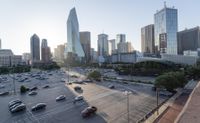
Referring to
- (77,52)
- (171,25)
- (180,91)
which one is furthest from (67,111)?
(77,52)

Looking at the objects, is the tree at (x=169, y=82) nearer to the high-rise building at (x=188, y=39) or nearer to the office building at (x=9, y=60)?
the high-rise building at (x=188, y=39)

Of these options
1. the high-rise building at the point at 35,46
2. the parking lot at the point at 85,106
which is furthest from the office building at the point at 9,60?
the parking lot at the point at 85,106

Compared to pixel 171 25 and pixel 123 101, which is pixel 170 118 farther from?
pixel 171 25

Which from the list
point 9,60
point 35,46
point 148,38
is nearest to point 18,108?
point 9,60

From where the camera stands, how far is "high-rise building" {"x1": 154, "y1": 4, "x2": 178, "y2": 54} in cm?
12525

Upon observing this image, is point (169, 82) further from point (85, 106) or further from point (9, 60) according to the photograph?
point (9, 60)

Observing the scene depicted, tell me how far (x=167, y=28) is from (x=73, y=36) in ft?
269

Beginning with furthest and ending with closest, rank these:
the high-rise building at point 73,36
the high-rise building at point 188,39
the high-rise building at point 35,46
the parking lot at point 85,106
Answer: the high-rise building at point 35,46
the high-rise building at point 73,36
the high-rise building at point 188,39
the parking lot at point 85,106

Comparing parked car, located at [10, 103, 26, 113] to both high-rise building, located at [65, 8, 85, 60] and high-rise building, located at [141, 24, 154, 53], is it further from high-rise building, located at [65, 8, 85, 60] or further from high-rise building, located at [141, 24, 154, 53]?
high-rise building, located at [141, 24, 154, 53]

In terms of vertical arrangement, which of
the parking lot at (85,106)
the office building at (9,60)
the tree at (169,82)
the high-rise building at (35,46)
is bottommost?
the parking lot at (85,106)

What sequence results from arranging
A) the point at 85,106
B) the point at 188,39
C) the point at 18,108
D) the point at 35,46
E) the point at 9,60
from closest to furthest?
the point at 18,108, the point at 85,106, the point at 188,39, the point at 9,60, the point at 35,46

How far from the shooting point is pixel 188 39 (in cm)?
16262

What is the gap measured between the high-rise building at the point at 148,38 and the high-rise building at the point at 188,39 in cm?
2418

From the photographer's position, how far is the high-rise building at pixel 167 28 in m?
125
